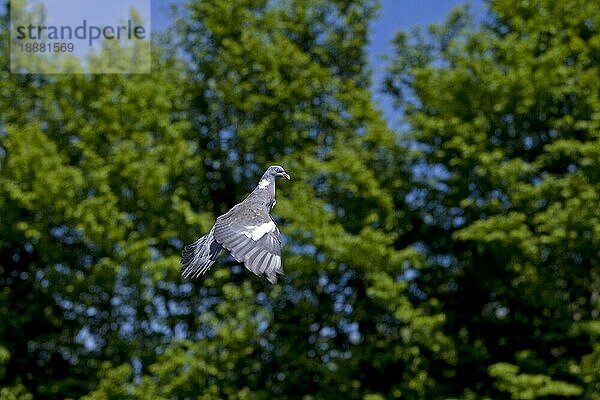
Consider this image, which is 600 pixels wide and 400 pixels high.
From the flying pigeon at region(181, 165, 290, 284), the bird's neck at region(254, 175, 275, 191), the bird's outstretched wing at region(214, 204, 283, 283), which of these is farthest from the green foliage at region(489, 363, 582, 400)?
the bird's outstretched wing at region(214, 204, 283, 283)

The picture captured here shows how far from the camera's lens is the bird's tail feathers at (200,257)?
7238 mm

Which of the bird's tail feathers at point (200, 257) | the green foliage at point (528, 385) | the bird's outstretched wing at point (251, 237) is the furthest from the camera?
the green foliage at point (528, 385)

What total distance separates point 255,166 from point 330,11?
403 centimetres

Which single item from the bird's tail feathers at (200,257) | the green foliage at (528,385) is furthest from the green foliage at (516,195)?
the bird's tail feathers at (200,257)

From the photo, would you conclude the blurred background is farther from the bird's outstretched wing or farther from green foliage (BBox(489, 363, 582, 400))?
the bird's outstretched wing

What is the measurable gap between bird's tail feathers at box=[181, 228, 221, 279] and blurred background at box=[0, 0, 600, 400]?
42.0 ft

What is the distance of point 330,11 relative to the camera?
2508 cm

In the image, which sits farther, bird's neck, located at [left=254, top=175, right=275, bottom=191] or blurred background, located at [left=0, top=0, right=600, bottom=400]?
blurred background, located at [left=0, top=0, right=600, bottom=400]

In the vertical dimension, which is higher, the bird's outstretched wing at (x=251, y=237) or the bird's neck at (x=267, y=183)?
the bird's neck at (x=267, y=183)

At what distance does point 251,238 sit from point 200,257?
2.55 feet

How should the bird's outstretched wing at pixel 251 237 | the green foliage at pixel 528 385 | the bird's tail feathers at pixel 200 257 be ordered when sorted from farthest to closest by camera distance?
the green foliage at pixel 528 385 → the bird's tail feathers at pixel 200 257 → the bird's outstretched wing at pixel 251 237

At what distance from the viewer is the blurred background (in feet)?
68.6

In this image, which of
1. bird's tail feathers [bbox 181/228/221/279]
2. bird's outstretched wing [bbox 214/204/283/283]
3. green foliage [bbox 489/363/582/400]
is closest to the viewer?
bird's outstretched wing [bbox 214/204/283/283]

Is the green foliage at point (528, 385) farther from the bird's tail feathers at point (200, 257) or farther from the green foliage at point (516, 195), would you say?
the bird's tail feathers at point (200, 257)
